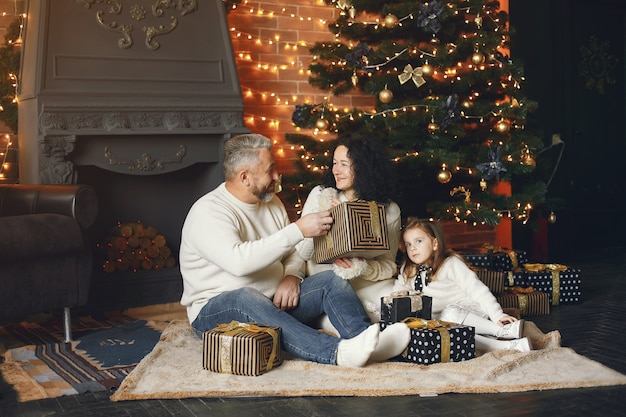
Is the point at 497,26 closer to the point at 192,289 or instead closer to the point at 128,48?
the point at 128,48

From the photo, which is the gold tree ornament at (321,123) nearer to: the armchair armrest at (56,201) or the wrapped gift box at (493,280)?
the wrapped gift box at (493,280)

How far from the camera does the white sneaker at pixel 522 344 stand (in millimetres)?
3445

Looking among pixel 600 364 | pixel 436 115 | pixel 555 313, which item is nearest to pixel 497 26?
pixel 436 115

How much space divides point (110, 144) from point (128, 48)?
57 cm

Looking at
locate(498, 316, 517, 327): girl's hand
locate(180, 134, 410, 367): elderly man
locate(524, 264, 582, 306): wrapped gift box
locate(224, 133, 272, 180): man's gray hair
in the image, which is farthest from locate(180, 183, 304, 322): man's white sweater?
locate(524, 264, 582, 306): wrapped gift box

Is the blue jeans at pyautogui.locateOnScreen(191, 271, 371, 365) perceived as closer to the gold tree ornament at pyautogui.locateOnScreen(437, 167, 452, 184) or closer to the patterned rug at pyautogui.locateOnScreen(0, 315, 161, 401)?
the patterned rug at pyautogui.locateOnScreen(0, 315, 161, 401)

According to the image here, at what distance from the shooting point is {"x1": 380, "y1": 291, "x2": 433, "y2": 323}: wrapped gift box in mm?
3437

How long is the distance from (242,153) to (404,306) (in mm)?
948

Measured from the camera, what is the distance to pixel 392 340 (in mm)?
3244

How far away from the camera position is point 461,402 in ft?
9.43

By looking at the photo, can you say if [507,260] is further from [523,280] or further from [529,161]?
[529,161]

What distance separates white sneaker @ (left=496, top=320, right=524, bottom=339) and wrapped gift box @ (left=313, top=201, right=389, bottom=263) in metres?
0.62

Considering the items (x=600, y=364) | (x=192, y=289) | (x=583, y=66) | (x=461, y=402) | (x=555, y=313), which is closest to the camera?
(x=461, y=402)

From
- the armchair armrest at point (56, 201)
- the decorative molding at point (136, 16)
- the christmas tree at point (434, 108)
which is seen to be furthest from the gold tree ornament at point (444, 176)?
the armchair armrest at point (56, 201)
